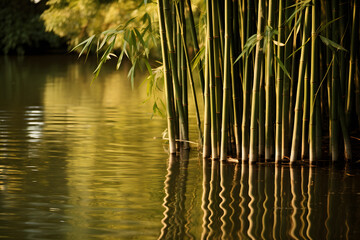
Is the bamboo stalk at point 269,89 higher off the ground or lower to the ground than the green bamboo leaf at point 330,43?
lower

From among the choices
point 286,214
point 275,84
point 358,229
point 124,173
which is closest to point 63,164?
point 124,173

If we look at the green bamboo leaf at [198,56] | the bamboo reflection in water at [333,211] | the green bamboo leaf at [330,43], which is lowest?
the bamboo reflection in water at [333,211]

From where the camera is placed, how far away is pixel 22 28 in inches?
1120

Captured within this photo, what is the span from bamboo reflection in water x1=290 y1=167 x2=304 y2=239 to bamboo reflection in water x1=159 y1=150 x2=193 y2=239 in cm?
52

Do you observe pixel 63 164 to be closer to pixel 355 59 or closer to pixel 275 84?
pixel 275 84

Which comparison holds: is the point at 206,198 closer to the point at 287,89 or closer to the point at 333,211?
the point at 333,211

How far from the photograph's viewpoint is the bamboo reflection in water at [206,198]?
3461 mm

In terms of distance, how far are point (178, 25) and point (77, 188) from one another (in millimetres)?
1497

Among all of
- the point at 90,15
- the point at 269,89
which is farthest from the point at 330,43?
the point at 90,15

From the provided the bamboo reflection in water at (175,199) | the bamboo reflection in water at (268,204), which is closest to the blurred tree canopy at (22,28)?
the bamboo reflection in water at (175,199)

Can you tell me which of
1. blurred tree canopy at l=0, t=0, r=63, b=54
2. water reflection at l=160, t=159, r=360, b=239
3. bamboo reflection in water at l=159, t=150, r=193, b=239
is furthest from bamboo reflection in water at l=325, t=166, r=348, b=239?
blurred tree canopy at l=0, t=0, r=63, b=54

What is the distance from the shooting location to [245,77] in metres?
4.78

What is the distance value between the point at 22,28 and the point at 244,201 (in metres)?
25.6

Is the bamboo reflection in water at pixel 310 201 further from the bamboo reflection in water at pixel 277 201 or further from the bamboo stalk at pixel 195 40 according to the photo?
the bamboo stalk at pixel 195 40
